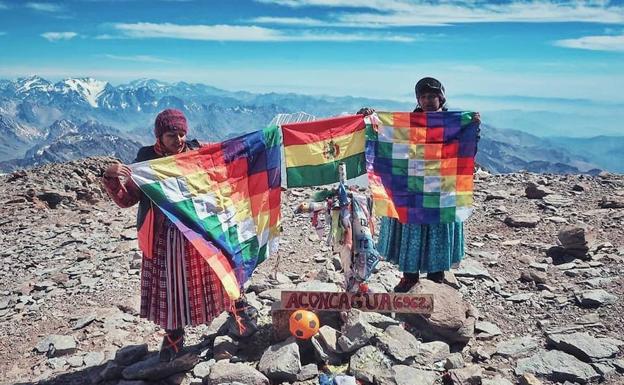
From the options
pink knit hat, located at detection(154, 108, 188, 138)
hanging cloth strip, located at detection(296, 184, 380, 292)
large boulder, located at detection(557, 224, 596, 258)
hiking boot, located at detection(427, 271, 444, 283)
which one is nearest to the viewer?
pink knit hat, located at detection(154, 108, 188, 138)

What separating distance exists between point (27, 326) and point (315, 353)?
5.00m

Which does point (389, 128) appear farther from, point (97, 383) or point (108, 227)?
point (108, 227)

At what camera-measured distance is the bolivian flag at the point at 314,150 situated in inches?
245

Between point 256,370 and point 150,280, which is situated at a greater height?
point 150,280

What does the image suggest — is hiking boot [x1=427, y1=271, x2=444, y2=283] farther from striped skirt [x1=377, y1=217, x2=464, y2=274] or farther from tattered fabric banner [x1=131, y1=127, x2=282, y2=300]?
tattered fabric banner [x1=131, y1=127, x2=282, y2=300]

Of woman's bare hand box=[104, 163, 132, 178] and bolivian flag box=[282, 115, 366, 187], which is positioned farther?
bolivian flag box=[282, 115, 366, 187]

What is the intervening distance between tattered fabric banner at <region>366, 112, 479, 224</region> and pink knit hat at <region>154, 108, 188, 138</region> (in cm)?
258

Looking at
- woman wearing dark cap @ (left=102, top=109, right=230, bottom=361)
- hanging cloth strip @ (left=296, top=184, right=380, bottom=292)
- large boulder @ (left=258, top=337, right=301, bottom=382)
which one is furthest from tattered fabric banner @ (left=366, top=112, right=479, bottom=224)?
woman wearing dark cap @ (left=102, top=109, right=230, bottom=361)

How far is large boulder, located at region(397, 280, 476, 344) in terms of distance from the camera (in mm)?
6176

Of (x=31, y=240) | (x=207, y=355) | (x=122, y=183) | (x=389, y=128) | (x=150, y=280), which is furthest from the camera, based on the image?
(x=31, y=240)

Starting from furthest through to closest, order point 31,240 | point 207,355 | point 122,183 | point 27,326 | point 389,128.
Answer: point 31,240
point 27,326
point 389,128
point 207,355
point 122,183

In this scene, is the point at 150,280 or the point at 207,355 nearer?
the point at 150,280

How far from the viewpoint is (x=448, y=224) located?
6703 mm

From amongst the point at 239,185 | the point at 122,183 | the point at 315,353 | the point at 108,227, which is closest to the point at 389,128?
the point at 239,185
